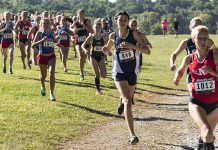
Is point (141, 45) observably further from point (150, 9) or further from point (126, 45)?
point (150, 9)

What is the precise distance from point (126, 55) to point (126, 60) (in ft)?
0.36

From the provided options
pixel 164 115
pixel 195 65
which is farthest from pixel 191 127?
pixel 195 65

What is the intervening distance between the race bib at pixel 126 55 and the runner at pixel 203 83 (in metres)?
1.95

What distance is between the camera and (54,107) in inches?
447

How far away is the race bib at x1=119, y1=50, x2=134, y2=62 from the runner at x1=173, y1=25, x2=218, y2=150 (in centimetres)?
195

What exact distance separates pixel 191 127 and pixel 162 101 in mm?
3517

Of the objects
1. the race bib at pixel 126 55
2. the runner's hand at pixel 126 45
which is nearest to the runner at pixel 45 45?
the race bib at pixel 126 55

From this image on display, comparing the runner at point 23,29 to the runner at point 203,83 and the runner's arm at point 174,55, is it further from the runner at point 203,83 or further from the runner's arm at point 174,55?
the runner at point 203,83

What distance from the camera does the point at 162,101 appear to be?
1338 centimetres

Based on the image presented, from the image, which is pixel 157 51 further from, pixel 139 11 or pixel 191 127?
pixel 139 11

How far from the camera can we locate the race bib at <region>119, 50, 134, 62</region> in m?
8.48

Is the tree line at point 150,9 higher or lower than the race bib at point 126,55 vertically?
lower

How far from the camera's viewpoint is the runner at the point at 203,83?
6270 mm

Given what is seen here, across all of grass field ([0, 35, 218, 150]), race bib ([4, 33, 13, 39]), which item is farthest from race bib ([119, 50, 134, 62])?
race bib ([4, 33, 13, 39])
